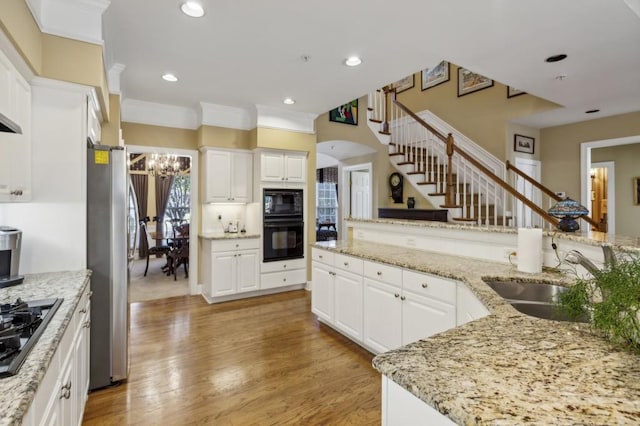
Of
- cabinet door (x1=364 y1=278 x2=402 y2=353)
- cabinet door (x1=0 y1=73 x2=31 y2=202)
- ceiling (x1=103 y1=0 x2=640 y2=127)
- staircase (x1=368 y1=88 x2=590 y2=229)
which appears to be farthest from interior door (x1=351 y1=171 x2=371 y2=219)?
cabinet door (x1=0 y1=73 x2=31 y2=202)

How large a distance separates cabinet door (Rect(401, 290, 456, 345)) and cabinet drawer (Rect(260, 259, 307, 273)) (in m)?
2.71

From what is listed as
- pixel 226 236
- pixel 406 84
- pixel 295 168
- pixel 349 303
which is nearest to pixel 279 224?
pixel 226 236

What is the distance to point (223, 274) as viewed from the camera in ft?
14.8

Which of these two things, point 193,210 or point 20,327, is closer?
point 20,327

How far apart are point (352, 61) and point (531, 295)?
2519mm

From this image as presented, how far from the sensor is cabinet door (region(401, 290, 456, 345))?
2.16 metres

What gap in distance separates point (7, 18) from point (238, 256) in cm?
345

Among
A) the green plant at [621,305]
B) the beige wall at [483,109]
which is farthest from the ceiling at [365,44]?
the green plant at [621,305]

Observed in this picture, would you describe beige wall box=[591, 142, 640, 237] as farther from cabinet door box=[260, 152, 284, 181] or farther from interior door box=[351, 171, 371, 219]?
cabinet door box=[260, 152, 284, 181]

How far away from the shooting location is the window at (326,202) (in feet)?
35.0

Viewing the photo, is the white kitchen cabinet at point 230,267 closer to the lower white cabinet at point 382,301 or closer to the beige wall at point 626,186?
the lower white cabinet at point 382,301

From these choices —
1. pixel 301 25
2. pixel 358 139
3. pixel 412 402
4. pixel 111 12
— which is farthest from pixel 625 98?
pixel 111 12

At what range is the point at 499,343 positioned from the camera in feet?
3.48

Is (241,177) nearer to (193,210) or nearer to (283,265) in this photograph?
A: (193,210)
